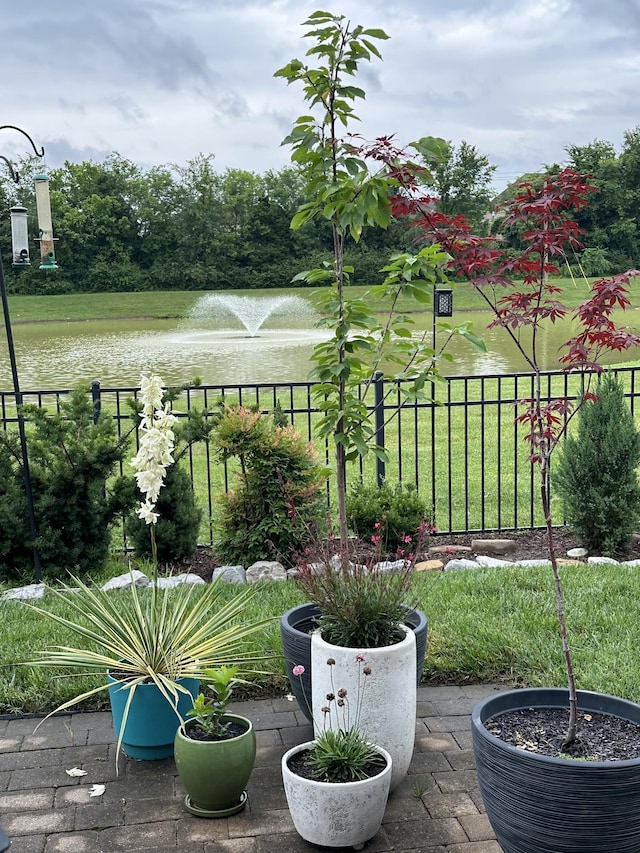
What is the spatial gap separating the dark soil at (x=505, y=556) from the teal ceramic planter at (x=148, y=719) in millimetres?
2182

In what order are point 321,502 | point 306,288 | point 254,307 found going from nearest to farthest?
point 321,502, point 254,307, point 306,288

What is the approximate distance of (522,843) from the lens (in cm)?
256

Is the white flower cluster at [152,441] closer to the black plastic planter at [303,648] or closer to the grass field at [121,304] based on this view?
the black plastic planter at [303,648]

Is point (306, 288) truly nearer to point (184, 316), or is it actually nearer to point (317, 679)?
point (184, 316)

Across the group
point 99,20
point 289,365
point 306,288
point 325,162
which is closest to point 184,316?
point 306,288

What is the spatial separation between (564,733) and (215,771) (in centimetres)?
120

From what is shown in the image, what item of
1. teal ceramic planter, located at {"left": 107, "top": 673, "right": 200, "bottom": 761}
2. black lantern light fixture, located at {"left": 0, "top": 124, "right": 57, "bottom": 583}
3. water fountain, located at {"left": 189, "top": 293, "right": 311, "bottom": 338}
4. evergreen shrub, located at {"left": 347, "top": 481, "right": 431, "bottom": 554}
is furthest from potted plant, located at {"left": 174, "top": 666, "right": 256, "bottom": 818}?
water fountain, located at {"left": 189, "top": 293, "right": 311, "bottom": 338}

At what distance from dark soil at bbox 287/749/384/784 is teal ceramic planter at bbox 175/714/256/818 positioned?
0.17 m

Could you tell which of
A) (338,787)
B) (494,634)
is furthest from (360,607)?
(494,634)

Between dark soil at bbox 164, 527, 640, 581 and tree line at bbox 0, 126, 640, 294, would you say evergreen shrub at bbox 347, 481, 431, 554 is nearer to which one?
dark soil at bbox 164, 527, 640, 581

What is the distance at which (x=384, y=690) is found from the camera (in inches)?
123

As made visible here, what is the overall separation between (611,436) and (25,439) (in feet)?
13.5

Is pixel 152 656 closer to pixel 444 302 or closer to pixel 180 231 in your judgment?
pixel 444 302

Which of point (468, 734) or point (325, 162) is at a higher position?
point (325, 162)
